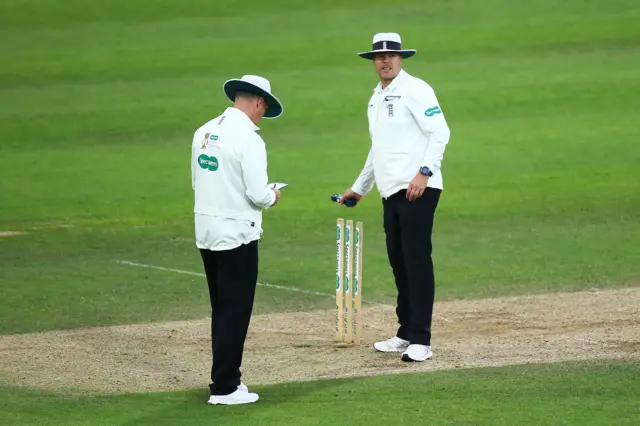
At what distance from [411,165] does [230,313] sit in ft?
6.48

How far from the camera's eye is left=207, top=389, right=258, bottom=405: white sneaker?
8.72 metres

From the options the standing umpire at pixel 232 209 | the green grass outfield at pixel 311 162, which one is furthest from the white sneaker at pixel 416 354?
the standing umpire at pixel 232 209

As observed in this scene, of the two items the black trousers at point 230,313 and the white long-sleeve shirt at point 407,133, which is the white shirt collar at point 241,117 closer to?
the black trousers at point 230,313

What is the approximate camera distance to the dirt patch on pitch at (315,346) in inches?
382

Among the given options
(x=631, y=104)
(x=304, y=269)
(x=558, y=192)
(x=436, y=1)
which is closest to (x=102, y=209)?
(x=304, y=269)

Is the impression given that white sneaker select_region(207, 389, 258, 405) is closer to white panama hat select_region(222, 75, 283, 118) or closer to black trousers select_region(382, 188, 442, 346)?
black trousers select_region(382, 188, 442, 346)

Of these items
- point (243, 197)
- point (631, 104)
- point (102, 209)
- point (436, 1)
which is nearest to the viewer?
point (243, 197)

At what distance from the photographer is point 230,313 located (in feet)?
28.9

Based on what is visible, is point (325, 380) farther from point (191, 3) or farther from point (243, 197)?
point (191, 3)

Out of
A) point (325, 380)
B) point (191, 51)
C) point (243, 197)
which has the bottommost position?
point (325, 380)

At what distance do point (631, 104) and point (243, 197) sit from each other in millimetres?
15038

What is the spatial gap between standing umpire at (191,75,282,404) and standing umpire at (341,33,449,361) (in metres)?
1.46

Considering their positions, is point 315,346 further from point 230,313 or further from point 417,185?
point 230,313

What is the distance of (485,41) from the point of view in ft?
83.5
